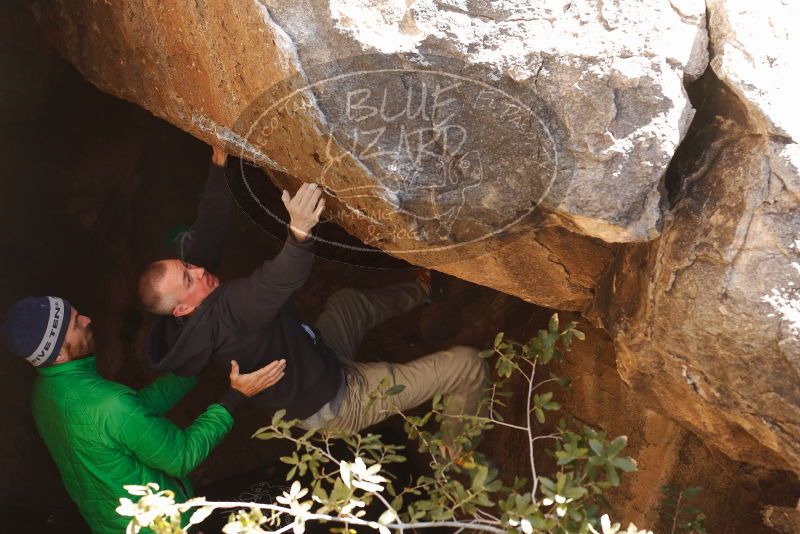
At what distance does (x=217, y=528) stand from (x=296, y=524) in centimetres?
123

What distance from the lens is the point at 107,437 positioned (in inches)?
95.7

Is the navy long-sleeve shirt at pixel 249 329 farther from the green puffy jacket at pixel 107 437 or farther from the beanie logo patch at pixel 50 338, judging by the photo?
the beanie logo patch at pixel 50 338

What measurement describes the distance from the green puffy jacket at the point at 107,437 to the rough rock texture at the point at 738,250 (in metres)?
1.61

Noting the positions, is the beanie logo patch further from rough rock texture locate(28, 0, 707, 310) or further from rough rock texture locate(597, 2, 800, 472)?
rough rock texture locate(597, 2, 800, 472)

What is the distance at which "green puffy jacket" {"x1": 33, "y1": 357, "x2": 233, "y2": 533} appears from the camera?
7.96 feet

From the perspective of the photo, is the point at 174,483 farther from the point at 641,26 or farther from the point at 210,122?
the point at 641,26

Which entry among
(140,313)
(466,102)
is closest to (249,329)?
(466,102)

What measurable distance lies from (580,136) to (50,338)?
1.91m

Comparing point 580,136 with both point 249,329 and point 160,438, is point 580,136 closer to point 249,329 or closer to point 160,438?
point 249,329

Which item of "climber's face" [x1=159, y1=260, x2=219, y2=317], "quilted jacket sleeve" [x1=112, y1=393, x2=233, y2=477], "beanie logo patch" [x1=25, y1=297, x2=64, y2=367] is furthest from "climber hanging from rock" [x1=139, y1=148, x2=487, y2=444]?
"beanie logo patch" [x1=25, y1=297, x2=64, y2=367]

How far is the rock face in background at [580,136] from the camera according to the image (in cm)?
167

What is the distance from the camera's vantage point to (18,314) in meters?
2.47

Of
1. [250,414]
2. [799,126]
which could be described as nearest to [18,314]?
[250,414]

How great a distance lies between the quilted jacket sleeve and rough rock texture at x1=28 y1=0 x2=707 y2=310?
42.0 inches
